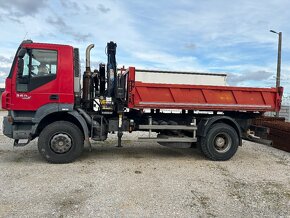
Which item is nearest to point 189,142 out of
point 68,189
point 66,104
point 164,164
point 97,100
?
point 164,164

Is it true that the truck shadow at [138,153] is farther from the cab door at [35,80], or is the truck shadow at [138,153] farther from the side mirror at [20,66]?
the side mirror at [20,66]

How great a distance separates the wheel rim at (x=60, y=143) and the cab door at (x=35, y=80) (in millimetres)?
850

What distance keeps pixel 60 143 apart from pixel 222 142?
4.28m

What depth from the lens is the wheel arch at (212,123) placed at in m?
9.13

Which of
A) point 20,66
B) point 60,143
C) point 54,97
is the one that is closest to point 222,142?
point 60,143

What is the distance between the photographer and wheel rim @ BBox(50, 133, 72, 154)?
27.2 feet

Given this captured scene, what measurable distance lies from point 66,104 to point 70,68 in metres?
0.88

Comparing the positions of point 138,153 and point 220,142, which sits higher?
point 220,142

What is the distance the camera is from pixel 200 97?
9.11m

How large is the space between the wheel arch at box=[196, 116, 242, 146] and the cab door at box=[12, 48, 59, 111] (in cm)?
383

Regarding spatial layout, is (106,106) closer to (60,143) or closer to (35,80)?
(60,143)

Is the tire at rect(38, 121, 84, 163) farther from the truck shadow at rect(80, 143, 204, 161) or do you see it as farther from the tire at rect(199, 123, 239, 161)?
the tire at rect(199, 123, 239, 161)

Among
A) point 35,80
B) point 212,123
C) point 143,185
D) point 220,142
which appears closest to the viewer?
point 143,185

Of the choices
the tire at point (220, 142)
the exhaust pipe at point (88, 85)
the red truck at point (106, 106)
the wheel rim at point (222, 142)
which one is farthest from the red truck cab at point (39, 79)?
the wheel rim at point (222, 142)
